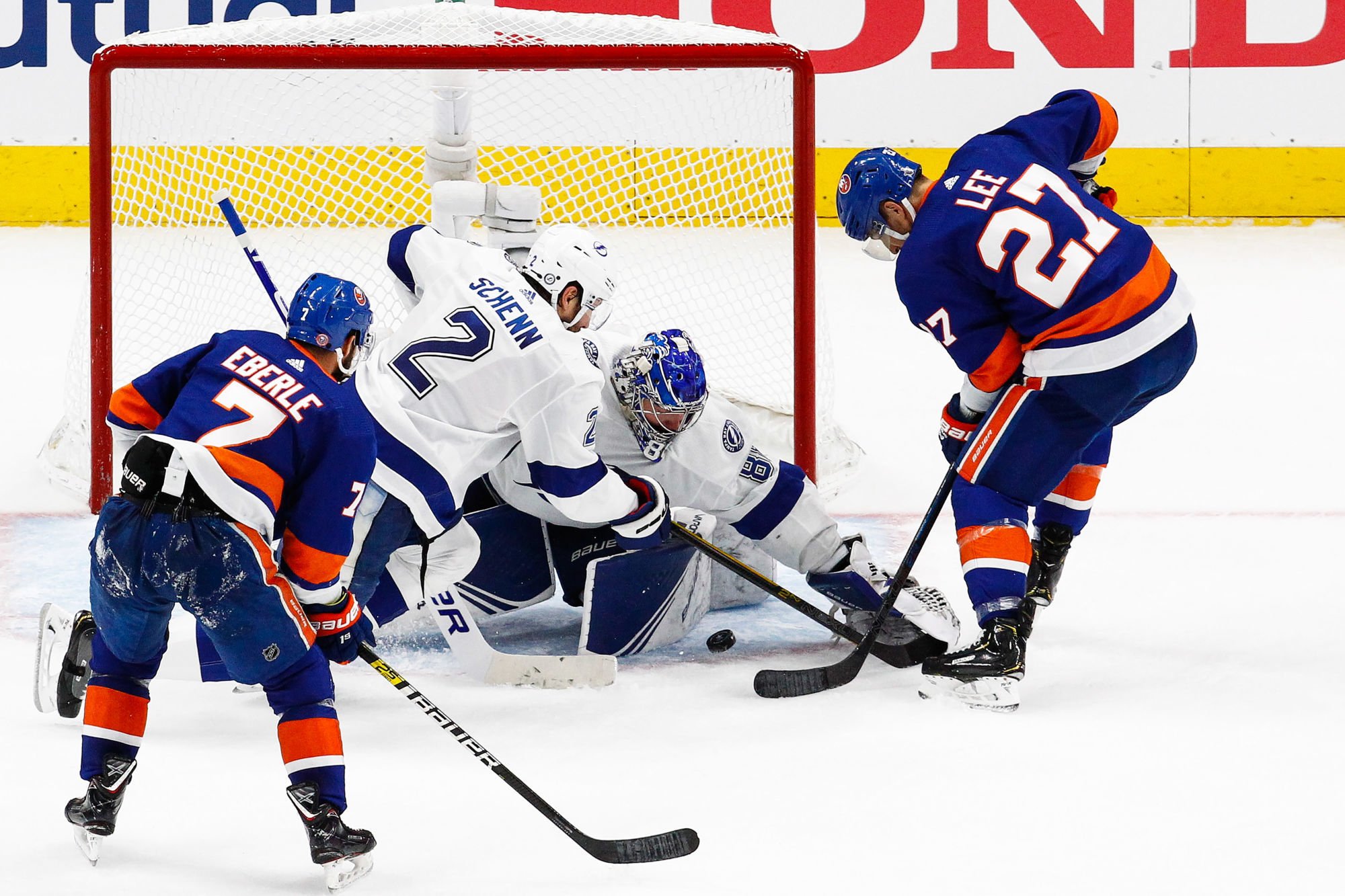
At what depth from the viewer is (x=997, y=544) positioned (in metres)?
3.21

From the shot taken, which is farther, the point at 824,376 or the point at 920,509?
the point at 824,376

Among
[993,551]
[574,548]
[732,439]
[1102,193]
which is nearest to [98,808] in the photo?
[574,548]

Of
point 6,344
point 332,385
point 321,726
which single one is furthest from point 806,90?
point 6,344

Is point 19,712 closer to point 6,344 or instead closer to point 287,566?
point 287,566

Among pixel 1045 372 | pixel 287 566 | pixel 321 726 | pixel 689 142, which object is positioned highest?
pixel 689 142

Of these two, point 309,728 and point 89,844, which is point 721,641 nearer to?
point 309,728

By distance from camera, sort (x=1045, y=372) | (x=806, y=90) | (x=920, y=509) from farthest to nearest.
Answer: (x=920, y=509) < (x=806, y=90) < (x=1045, y=372)

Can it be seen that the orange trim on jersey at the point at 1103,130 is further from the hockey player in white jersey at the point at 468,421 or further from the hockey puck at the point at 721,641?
the hockey puck at the point at 721,641

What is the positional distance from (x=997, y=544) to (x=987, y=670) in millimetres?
253

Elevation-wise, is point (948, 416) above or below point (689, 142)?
below

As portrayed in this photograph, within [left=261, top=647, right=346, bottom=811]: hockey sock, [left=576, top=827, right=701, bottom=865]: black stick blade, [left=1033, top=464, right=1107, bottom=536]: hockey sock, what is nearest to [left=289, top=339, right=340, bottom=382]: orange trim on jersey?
[left=261, top=647, right=346, bottom=811]: hockey sock

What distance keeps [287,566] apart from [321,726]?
0.83ft

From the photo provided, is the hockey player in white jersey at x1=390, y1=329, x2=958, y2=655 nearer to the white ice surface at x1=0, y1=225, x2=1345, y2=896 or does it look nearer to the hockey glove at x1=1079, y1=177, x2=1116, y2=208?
the white ice surface at x1=0, y1=225, x2=1345, y2=896

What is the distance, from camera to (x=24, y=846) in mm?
2469
